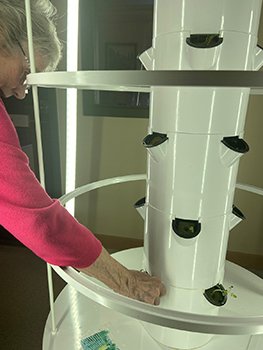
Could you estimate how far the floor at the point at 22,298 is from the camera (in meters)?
1.40

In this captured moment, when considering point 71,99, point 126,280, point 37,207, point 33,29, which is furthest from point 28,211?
point 71,99

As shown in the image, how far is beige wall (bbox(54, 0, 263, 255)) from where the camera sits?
1636mm

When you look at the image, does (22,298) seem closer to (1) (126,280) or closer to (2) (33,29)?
(1) (126,280)

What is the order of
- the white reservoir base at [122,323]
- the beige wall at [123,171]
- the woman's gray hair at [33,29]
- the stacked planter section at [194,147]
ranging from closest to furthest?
the stacked planter section at [194,147] → the woman's gray hair at [33,29] → the white reservoir base at [122,323] → the beige wall at [123,171]

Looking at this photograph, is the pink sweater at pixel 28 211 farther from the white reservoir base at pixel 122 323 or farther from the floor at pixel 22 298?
the floor at pixel 22 298

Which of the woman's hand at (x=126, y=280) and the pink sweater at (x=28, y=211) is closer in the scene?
the pink sweater at (x=28, y=211)

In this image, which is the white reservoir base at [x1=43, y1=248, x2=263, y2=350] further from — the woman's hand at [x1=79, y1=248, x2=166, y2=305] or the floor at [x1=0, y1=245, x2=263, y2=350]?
the floor at [x1=0, y1=245, x2=263, y2=350]

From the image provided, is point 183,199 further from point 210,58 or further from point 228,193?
point 210,58

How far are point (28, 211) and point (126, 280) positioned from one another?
0.32 m

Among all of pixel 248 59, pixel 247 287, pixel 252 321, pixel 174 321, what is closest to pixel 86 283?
pixel 174 321

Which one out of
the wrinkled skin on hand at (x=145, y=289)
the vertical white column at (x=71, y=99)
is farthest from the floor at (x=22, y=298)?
the wrinkled skin on hand at (x=145, y=289)

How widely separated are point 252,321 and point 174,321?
12 centimetres

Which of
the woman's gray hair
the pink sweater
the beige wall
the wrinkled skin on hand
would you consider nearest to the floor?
the beige wall

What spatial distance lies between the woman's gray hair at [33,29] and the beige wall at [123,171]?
3.03 ft
